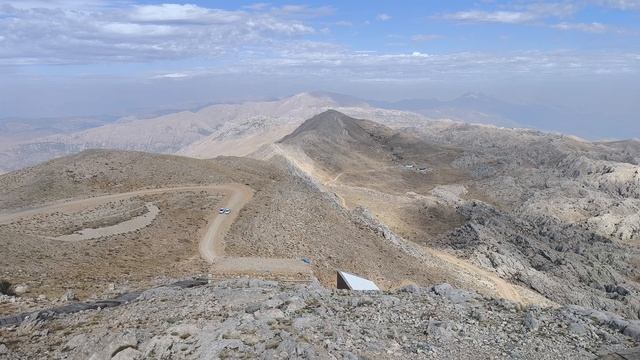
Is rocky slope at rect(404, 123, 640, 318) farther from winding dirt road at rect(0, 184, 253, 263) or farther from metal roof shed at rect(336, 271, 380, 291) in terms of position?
metal roof shed at rect(336, 271, 380, 291)

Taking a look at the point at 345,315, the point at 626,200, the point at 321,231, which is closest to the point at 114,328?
the point at 345,315

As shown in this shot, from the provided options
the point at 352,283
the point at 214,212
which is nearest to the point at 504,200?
the point at 214,212

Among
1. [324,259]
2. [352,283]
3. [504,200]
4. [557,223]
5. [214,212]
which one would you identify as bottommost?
[504,200]

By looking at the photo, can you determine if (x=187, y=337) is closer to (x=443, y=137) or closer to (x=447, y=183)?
(x=447, y=183)

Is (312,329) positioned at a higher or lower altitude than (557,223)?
higher

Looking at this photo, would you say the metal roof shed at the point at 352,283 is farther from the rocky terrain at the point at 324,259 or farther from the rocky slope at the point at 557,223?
the rocky slope at the point at 557,223

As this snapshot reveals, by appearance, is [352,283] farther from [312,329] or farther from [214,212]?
[214,212]

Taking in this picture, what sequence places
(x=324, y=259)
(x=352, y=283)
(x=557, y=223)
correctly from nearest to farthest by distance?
(x=352, y=283) → (x=324, y=259) → (x=557, y=223)

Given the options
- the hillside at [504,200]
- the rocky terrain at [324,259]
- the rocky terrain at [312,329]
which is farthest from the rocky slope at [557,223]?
the rocky terrain at [312,329]
